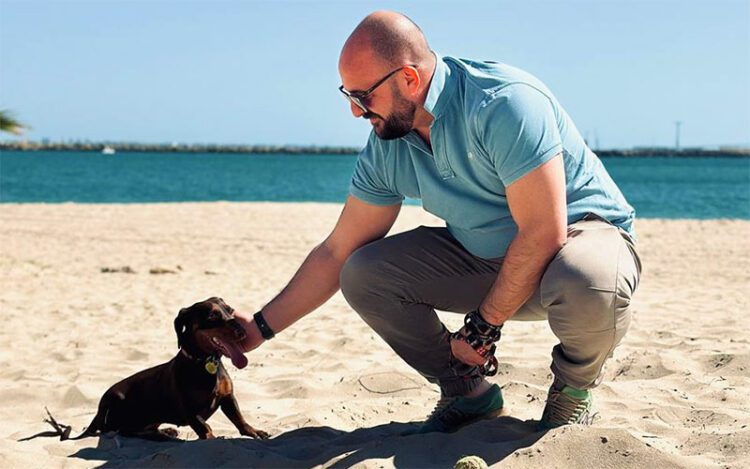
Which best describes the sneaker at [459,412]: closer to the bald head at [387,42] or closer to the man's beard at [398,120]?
the man's beard at [398,120]

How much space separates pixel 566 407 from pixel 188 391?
1.61 meters

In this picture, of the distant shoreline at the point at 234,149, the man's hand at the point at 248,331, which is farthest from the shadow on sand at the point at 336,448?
the distant shoreline at the point at 234,149

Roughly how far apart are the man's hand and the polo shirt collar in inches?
49.6

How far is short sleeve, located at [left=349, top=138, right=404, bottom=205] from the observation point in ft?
12.0

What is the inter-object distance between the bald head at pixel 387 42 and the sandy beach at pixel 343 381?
1435 mm

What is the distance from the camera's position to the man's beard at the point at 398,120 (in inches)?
128

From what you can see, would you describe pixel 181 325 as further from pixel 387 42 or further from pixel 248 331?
pixel 387 42

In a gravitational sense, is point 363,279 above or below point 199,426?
above

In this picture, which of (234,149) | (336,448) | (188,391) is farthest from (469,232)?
(234,149)

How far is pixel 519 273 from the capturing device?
10.3 feet

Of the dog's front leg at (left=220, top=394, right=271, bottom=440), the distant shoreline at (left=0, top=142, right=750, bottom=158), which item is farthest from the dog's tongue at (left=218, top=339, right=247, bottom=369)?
the distant shoreline at (left=0, top=142, right=750, bottom=158)

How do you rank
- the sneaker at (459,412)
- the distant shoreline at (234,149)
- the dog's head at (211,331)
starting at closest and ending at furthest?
the sneaker at (459,412), the dog's head at (211,331), the distant shoreline at (234,149)

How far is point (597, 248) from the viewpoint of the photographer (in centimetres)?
317

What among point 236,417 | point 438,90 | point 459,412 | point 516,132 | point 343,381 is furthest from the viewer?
point 343,381
